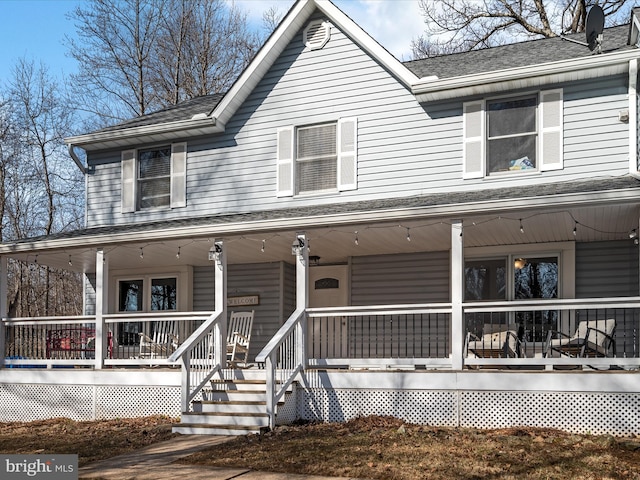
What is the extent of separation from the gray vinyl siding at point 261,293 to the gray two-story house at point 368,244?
39 mm

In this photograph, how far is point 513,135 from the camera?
12414mm

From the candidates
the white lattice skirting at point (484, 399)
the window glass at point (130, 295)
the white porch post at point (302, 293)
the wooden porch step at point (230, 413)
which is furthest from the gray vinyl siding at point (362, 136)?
the wooden porch step at point (230, 413)

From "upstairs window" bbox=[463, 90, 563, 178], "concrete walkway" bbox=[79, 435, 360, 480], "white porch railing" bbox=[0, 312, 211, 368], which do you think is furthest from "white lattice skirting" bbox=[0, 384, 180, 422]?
"upstairs window" bbox=[463, 90, 563, 178]

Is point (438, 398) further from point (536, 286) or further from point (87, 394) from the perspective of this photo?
point (87, 394)

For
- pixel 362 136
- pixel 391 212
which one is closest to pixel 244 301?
pixel 362 136

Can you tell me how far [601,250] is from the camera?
12102mm

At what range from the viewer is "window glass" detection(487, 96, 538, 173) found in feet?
40.5

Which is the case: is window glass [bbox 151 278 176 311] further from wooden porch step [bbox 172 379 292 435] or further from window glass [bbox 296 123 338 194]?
wooden porch step [bbox 172 379 292 435]

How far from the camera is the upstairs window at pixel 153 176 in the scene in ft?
49.4

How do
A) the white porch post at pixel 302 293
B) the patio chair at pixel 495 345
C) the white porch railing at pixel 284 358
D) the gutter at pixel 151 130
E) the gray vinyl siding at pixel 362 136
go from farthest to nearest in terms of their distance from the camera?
the gutter at pixel 151 130
the gray vinyl siding at pixel 362 136
the white porch post at pixel 302 293
the patio chair at pixel 495 345
the white porch railing at pixel 284 358

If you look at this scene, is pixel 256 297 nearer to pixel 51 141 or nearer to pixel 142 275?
pixel 142 275

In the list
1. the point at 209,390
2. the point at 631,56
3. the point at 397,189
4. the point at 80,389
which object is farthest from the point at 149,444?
the point at 631,56

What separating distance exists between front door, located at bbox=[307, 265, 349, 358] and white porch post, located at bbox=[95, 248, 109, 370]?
3.68m

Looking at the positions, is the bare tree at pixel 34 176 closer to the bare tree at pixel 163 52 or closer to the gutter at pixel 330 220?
the bare tree at pixel 163 52
